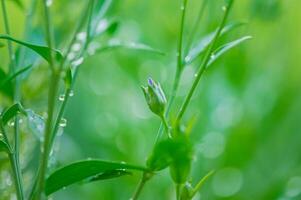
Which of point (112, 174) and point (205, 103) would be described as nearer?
point (112, 174)

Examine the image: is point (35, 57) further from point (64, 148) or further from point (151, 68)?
point (151, 68)

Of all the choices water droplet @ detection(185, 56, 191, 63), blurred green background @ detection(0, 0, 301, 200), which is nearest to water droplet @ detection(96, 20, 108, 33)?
water droplet @ detection(185, 56, 191, 63)

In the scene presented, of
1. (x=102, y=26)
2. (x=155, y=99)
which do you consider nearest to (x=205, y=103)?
(x=102, y=26)

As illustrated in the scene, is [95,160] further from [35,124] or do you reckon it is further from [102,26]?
[102,26]

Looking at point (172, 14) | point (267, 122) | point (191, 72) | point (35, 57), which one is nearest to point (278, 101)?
point (267, 122)

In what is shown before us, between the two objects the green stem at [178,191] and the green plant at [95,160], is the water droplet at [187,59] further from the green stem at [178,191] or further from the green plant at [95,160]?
the green stem at [178,191]

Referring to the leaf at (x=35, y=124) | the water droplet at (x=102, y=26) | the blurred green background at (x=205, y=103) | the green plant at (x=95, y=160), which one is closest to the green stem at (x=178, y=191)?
the green plant at (x=95, y=160)
